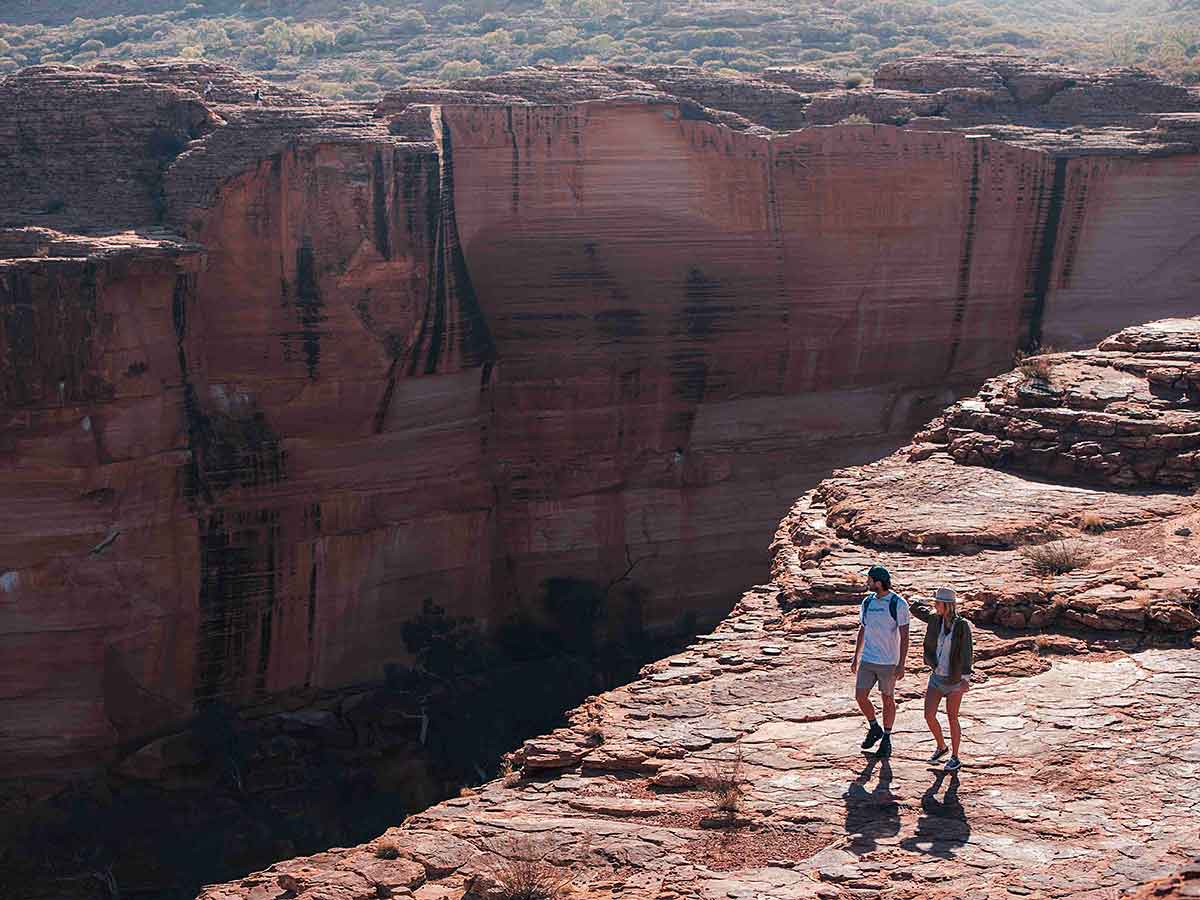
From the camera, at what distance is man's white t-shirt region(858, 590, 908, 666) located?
30.9 ft

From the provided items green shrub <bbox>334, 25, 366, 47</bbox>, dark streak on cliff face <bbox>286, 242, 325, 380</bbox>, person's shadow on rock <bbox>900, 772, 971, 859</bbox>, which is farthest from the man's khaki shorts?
green shrub <bbox>334, 25, 366, 47</bbox>

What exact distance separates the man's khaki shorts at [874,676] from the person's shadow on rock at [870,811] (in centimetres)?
43

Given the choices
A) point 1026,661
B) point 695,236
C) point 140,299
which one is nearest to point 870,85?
point 695,236

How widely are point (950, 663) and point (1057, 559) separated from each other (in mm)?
3077

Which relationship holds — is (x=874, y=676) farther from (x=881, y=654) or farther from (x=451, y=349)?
(x=451, y=349)

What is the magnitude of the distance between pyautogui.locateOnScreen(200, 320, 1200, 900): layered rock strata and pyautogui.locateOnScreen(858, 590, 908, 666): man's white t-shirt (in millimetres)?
581

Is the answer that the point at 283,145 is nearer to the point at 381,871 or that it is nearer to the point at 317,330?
the point at 317,330

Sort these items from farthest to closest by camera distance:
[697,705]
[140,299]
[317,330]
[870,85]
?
1. [870,85]
2. [317,330]
3. [140,299]
4. [697,705]

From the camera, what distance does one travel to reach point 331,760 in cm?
2091

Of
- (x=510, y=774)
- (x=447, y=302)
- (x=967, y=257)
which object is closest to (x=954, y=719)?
(x=510, y=774)

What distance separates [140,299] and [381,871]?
12.1 m

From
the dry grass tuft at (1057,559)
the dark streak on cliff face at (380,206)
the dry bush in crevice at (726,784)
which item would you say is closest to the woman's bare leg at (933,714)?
the dry bush in crevice at (726,784)

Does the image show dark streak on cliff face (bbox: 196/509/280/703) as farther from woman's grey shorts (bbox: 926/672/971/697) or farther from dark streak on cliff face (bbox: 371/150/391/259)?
woman's grey shorts (bbox: 926/672/971/697)

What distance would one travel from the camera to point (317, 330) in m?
20.9
